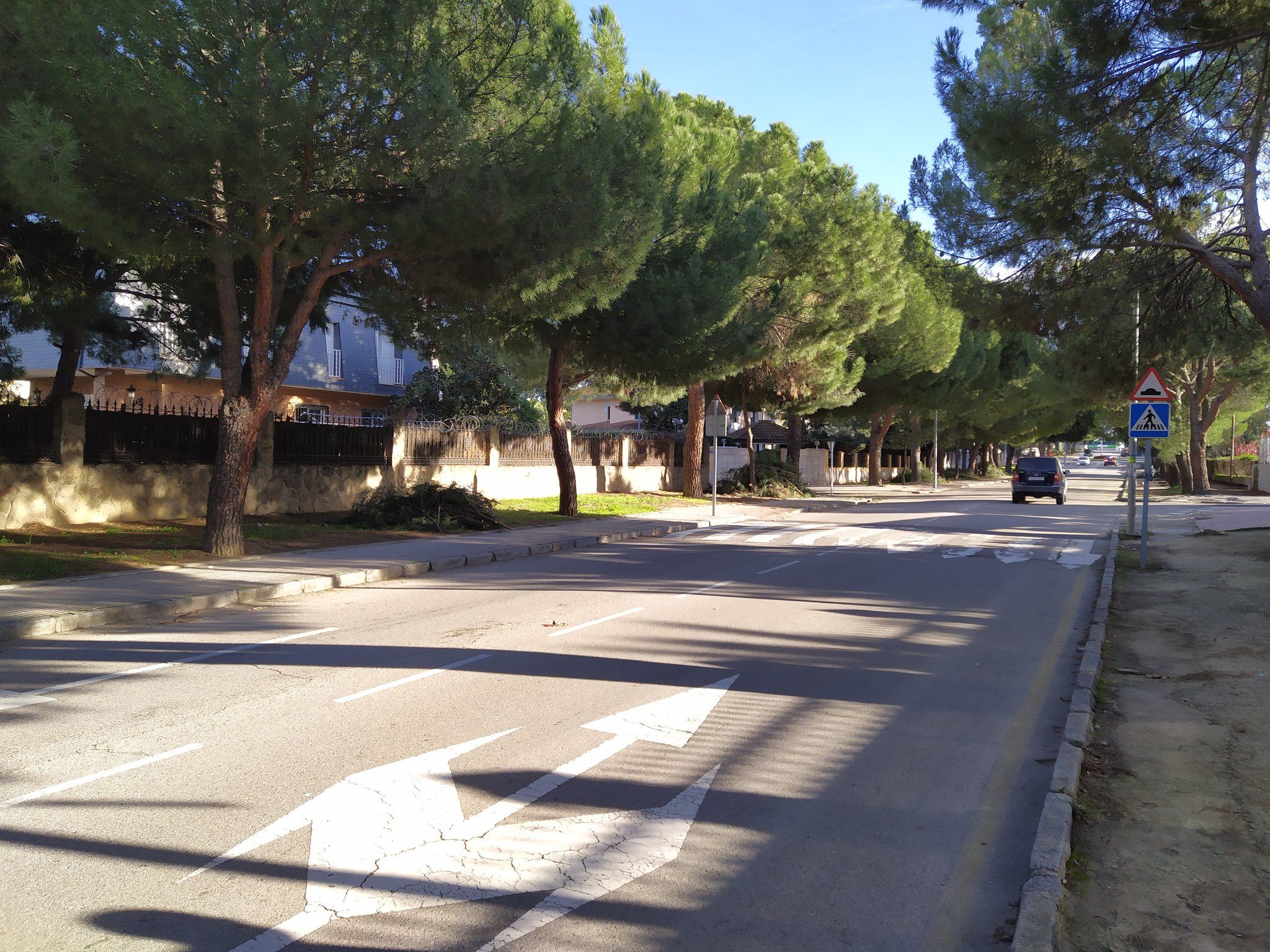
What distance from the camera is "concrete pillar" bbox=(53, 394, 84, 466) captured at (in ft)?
52.6

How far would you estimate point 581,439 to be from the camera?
108 ft

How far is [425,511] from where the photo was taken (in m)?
20.4

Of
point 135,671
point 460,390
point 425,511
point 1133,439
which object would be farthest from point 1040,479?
point 135,671

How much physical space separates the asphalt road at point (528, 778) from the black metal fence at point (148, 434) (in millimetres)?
8050

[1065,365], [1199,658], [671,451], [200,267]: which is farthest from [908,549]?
[671,451]

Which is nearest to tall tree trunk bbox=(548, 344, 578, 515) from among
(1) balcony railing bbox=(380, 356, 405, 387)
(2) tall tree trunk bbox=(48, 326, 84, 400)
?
(2) tall tree trunk bbox=(48, 326, 84, 400)

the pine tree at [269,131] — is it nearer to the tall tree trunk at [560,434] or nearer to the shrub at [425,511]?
the shrub at [425,511]

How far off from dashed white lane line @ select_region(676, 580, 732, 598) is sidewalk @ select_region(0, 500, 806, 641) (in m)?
4.62

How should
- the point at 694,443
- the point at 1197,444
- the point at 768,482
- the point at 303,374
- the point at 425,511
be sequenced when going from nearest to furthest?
the point at 425,511 < the point at 303,374 < the point at 694,443 < the point at 768,482 < the point at 1197,444

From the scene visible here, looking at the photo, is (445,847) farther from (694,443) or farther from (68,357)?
(694,443)

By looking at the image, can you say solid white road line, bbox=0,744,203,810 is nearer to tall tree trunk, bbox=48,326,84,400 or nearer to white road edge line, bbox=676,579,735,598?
white road edge line, bbox=676,579,735,598

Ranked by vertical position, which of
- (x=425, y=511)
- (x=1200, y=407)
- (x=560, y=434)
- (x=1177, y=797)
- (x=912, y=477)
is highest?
(x=1200, y=407)

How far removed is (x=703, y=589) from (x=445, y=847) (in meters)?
8.58

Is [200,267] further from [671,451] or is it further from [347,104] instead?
[671,451]
